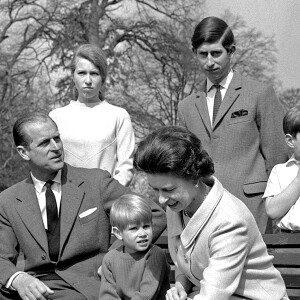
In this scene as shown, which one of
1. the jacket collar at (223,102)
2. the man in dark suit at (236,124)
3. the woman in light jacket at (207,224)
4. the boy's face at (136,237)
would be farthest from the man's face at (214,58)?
the woman in light jacket at (207,224)

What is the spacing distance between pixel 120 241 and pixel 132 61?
561 inches

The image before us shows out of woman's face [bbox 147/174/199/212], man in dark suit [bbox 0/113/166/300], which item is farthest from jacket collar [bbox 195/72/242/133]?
woman's face [bbox 147/174/199/212]

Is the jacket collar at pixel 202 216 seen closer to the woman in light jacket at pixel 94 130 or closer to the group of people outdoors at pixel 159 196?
the group of people outdoors at pixel 159 196

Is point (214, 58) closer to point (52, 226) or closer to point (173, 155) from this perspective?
point (52, 226)

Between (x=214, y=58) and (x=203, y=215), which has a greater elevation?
(x=214, y=58)

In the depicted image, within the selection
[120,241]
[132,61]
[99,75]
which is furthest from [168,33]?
[120,241]

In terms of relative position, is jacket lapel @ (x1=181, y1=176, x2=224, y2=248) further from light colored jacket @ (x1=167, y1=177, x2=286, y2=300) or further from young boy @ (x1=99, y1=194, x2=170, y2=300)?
young boy @ (x1=99, y1=194, x2=170, y2=300)

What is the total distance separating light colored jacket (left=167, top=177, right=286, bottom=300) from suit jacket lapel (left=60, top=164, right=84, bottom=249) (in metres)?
1.00

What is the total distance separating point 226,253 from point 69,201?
137 centimetres

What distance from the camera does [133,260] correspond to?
387cm

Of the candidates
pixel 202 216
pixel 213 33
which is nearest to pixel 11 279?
pixel 202 216

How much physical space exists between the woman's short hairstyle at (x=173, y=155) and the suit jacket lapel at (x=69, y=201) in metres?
1.02

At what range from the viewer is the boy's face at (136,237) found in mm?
3875

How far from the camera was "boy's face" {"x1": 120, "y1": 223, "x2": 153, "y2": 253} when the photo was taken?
3.88 metres
